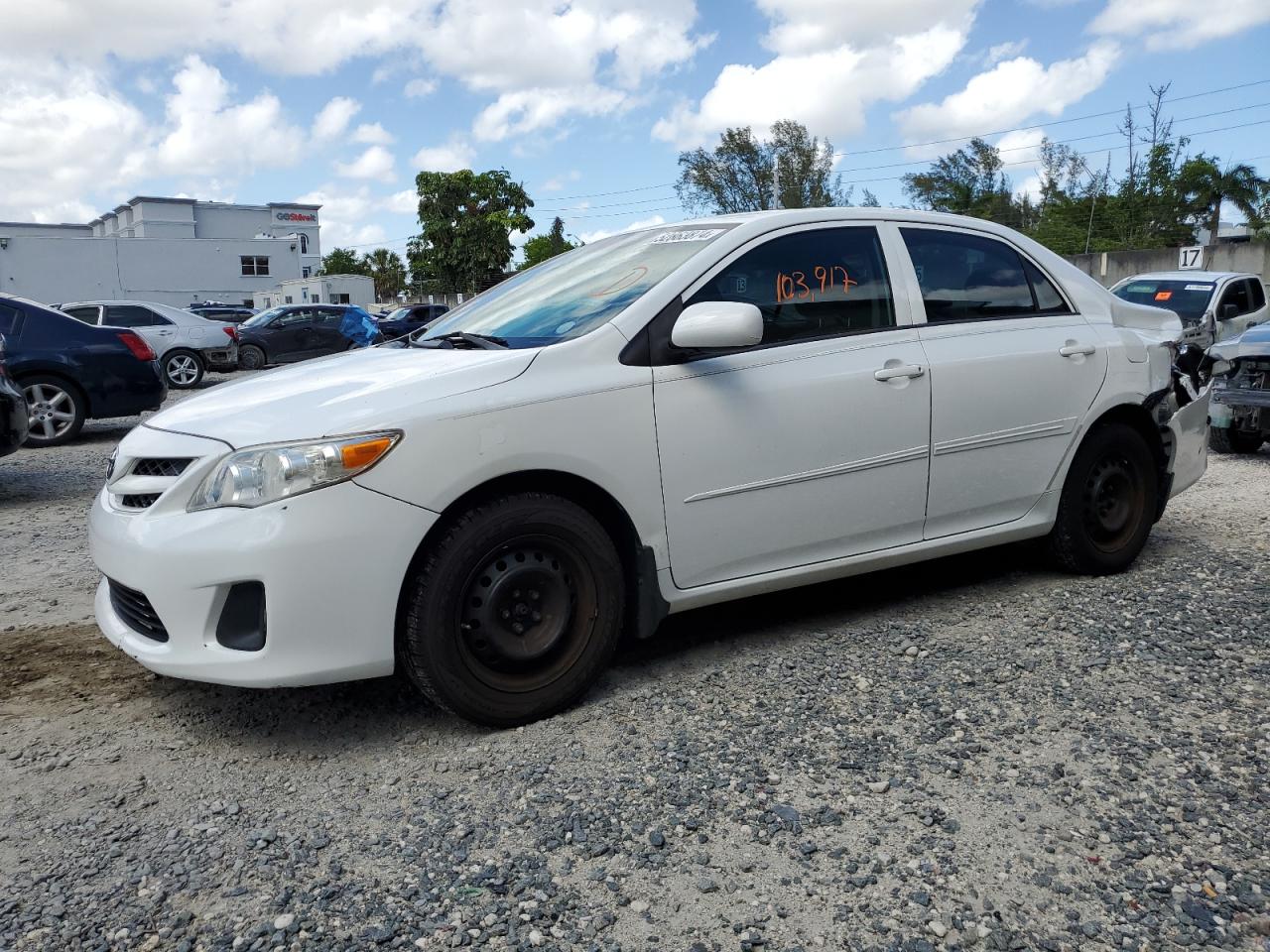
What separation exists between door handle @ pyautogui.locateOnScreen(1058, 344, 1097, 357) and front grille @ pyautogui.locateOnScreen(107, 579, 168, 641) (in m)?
3.62

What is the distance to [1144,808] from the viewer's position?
9.37 ft

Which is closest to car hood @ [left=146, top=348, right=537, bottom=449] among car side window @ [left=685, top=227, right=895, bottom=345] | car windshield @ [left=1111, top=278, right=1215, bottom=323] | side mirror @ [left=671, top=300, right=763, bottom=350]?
side mirror @ [left=671, top=300, right=763, bottom=350]

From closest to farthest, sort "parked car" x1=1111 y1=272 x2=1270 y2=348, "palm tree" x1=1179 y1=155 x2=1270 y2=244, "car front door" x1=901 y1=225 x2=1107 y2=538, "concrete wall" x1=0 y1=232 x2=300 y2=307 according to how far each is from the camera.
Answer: "car front door" x1=901 y1=225 x2=1107 y2=538 < "parked car" x1=1111 y1=272 x2=1270 y2=348 < "palm tree" x1=1179 y1=155 x2=1270 y2=244 < "concrete wall" x1=0 y1=232 x2=300 y2=307

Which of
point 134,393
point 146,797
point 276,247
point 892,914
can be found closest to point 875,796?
point 892,914

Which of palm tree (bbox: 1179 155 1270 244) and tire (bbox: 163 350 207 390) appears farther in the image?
palm tree (bbox: 1179 155 1270 244)

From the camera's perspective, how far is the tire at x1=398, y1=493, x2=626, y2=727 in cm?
321

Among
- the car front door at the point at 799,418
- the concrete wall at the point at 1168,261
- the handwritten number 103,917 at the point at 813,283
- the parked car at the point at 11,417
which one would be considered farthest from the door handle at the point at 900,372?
the concrete wall at the point at 1168,261

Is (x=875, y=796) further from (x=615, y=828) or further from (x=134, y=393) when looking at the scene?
(x=134, y=393)

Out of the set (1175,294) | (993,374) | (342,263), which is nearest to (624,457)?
(993,374)

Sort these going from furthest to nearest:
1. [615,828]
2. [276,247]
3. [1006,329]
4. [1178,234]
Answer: [276,247]
[1178,234]
[1006,329]
[615,828]

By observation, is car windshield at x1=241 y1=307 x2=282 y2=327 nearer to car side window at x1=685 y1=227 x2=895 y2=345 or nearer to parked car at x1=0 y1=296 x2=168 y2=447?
parked car at x1=0 y1=296 x2=168 y2=447

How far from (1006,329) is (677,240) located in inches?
57.8

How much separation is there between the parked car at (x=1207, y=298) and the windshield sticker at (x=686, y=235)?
9.74 m

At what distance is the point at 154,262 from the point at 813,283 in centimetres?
7299
